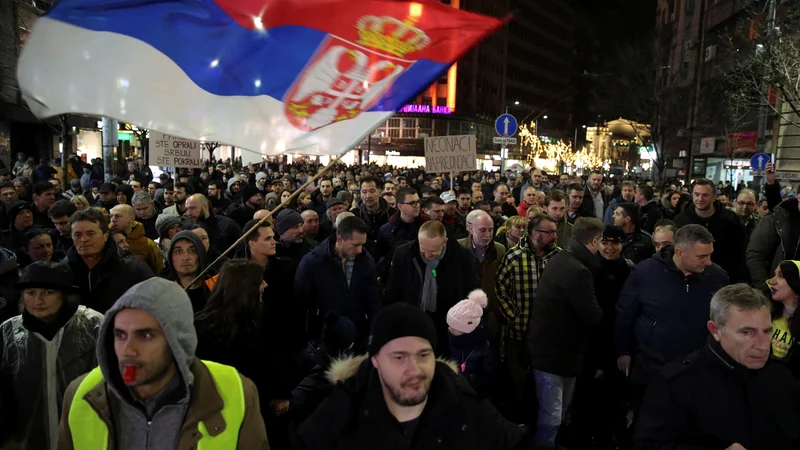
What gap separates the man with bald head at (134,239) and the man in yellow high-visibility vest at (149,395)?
402cm

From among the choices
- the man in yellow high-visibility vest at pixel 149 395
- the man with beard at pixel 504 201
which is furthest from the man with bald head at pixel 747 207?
the man in yellow high-visibility vest at pixel 149 395

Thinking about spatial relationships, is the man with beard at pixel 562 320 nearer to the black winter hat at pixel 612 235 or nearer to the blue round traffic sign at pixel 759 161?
the black winter hat at pixel 612 235

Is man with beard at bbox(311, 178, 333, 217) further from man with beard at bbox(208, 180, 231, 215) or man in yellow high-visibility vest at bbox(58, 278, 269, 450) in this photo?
man in yellow high-visibility vest at bbox(58, 278, 269, 450)

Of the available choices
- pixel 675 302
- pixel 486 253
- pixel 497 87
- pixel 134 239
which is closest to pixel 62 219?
pixel 134 239

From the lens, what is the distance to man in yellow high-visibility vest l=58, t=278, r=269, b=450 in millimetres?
2361

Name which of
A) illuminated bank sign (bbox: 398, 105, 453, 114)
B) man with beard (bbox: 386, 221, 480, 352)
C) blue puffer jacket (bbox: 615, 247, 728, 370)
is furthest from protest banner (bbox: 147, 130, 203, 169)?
illuminated bank sign (bbox: 398, 105, 453, 114)

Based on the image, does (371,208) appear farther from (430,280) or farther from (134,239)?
(430,280)

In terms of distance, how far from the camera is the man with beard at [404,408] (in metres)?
2.41

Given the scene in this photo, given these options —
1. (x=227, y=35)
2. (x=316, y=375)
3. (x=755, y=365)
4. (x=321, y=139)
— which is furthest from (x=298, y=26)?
(x=755, y=365)

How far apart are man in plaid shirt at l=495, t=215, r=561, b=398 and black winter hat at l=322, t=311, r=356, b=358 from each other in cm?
219

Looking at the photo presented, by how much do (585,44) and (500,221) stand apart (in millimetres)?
139342

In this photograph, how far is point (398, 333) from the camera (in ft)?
8.14

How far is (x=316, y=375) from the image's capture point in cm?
362

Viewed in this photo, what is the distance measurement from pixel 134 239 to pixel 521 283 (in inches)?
164
